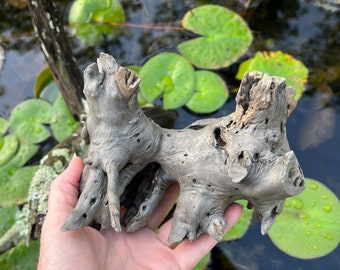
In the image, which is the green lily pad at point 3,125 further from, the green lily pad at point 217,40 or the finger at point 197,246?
the finger at point 197,246

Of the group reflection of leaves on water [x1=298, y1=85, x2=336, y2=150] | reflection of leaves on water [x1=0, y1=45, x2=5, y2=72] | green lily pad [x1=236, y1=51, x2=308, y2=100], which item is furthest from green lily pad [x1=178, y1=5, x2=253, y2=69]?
reflection of leaves on water [x1=0, y1=45, x2=5, y2=72]

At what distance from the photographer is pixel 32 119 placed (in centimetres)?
179

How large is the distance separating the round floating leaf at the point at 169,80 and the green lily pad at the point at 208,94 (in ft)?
0.10

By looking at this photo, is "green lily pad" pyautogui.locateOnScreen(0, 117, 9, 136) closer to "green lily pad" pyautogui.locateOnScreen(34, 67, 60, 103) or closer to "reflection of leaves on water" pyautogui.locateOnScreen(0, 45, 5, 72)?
"green lily pad" pyautogui.locateOnScreen(34, 67, 60, 103)

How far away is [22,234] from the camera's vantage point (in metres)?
1.49

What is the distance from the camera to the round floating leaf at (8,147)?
1701 millimetres

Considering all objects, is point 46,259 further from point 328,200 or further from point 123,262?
point 328,200

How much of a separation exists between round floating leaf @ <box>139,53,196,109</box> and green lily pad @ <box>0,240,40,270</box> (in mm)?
748

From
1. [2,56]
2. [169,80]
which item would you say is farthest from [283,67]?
[2,56]

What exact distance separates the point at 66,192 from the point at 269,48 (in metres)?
1.25

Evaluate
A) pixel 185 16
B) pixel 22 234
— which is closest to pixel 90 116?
pixel 22 234

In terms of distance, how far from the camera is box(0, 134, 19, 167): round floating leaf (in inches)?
67.0

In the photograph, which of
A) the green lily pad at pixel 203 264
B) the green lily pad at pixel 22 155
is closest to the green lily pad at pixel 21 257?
the green lily pad at pixel 22 155

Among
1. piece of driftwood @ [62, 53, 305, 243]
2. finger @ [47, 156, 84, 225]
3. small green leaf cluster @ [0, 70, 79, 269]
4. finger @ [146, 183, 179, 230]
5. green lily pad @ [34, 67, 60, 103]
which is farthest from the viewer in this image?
green lily pad @ [34, 67, 60, 103]
